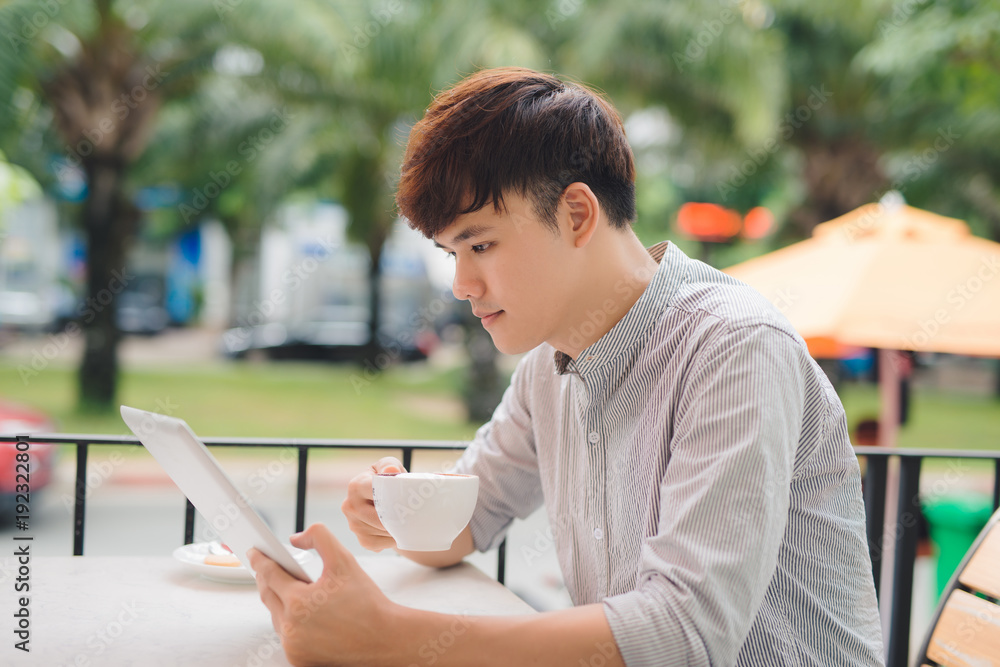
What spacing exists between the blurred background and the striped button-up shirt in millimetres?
2489

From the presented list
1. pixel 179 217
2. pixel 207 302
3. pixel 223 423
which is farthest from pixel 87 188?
pixel 207 302

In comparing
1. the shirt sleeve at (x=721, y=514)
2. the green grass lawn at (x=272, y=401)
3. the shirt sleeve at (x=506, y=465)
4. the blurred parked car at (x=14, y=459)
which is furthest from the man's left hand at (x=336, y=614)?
the green grass lawn at (x=272, y=401)

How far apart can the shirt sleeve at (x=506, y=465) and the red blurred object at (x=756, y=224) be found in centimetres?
1394

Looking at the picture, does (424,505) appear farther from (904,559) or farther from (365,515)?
(904,559)

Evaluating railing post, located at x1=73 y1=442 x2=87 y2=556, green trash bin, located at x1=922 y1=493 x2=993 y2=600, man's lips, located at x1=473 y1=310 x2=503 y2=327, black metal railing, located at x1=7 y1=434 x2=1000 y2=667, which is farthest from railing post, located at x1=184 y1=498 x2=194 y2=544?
green trash bin, located at x1=922 y1=493 x2=993 y2=600

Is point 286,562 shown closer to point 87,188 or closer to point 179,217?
point 87,188

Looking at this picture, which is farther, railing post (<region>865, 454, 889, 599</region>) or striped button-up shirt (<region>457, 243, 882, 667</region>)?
railing post (<region>865, 454, 889, 599</region>)

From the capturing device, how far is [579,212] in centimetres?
130

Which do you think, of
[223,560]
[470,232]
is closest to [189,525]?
[223,560]

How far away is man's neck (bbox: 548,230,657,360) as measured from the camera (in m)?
1.36

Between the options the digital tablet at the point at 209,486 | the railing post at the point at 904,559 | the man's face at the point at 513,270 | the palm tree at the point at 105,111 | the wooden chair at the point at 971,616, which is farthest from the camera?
the palm tree at the point at 105,111

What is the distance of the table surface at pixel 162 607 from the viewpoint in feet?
3.76

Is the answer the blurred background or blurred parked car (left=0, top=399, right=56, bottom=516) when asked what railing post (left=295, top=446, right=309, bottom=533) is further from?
blurred parked car (left=0, top=399, right=56, bottom=516)

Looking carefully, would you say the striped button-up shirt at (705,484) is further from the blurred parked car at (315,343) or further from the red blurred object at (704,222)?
the blurred parked car at (315,343)
